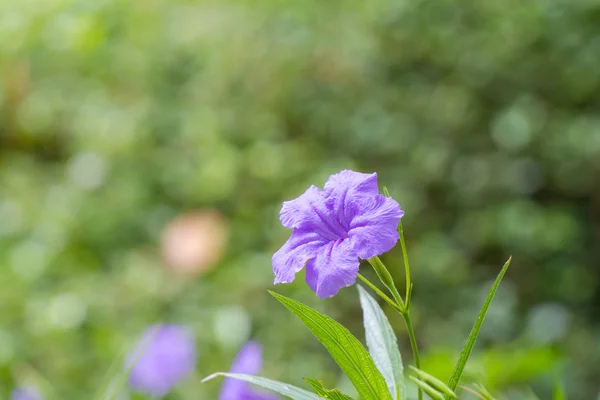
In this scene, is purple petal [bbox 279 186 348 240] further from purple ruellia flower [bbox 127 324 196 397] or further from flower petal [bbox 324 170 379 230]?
purple ruellia flower [bbox 127 324 196 397]

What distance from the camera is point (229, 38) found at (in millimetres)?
3016

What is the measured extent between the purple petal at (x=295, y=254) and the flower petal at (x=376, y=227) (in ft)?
0.11

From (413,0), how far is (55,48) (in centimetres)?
162

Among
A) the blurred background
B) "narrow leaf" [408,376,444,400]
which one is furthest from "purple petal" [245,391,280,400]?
the blurred background

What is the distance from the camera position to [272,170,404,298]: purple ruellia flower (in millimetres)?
518

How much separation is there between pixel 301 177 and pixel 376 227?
1972 mm

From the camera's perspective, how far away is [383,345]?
60 centimetres

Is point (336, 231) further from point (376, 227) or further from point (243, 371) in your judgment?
point (243, 371)

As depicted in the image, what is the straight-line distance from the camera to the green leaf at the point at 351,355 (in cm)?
52

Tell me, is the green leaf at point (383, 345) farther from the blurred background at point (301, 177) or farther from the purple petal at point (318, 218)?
the blurred background at point (301, 177)

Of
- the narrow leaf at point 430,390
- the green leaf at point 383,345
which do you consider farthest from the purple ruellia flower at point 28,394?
the narrow leaf at point 430,390

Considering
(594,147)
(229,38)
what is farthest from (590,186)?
(229,38)

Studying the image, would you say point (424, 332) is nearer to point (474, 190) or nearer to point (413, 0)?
point (474, 190)

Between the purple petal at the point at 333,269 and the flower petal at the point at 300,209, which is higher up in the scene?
the flower petal at the point at 300,209
